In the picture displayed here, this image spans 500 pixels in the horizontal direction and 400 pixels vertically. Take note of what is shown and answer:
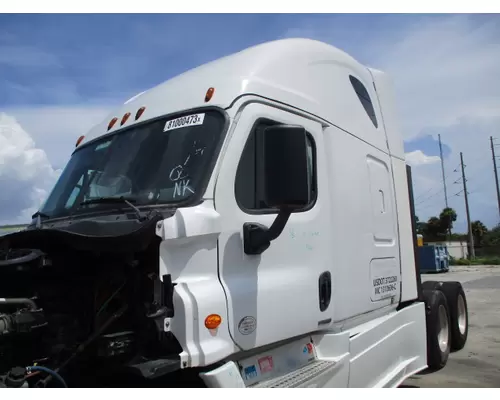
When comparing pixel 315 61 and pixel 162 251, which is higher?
pixel 315 61

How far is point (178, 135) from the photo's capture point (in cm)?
364

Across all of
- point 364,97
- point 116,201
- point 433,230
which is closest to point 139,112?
point 116,201

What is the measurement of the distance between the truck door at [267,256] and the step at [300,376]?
28 cm

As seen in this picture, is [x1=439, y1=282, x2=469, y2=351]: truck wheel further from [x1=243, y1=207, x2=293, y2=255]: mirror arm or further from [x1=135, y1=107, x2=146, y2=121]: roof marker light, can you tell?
[x1=135, y1=107, x2=146, y2=121]: roof marker light

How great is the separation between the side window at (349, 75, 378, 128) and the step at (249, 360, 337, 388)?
274 centimetres

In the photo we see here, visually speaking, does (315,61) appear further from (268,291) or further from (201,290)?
(201,290)

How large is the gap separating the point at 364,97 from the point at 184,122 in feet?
8.30

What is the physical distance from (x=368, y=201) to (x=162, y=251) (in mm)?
2521

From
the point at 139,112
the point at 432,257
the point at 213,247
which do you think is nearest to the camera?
the point at 213,247

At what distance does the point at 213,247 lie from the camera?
3.22 metres

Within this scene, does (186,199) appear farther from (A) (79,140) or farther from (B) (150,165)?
(A) (79,140)

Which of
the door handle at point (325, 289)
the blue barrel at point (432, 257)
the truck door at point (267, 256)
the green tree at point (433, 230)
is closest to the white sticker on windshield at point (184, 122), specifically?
the truck door at point (267, 256)

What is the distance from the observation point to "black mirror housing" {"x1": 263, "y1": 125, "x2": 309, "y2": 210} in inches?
120

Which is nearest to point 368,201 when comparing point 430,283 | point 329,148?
point 329,148
